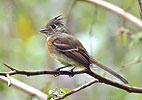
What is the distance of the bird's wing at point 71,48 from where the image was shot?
2637 mm

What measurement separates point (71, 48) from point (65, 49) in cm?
5

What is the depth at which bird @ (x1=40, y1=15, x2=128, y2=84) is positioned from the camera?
2639 millimetres

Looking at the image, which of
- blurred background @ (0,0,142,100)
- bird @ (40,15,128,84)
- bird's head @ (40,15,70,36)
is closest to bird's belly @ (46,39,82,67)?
bird @ (40,15,128,84)

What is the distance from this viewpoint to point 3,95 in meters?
3.81

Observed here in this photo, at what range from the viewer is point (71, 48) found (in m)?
2.86

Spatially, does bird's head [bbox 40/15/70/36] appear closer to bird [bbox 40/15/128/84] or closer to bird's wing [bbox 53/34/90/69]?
bird [bbox 40/15/128/84]

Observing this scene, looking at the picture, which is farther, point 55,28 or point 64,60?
point 55,28

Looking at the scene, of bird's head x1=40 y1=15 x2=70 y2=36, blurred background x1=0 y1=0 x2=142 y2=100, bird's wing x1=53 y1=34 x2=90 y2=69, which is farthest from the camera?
blurred background x1=0 y1=0 x2=142 y2=100

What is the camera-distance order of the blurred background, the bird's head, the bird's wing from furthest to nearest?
the blurred background, the bird's head, the bird's wing

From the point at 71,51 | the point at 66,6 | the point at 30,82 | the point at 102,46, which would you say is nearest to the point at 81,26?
the point at 66,6

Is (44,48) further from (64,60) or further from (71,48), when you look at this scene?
(64,60)

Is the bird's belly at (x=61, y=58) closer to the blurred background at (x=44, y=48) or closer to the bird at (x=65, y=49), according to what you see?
the bird at (x=65, y=49)

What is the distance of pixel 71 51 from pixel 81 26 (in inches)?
116

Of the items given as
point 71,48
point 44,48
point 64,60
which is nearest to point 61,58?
point 64,60
